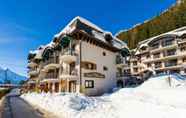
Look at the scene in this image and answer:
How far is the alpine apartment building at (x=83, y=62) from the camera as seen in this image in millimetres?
29656

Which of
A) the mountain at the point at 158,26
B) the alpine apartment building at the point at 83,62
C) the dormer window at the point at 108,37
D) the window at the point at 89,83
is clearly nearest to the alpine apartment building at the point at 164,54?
the mountain at the point at 158,26

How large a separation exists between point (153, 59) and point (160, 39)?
19.3 feet

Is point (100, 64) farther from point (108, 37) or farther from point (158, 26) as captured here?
point (158, 26)

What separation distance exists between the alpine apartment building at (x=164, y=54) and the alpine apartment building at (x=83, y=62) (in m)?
18.4

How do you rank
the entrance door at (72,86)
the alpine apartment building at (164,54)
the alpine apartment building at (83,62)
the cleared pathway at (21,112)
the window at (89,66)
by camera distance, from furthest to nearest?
the alpine apartment building at (164,54)
the window at (89,66)
the entrance door at (72,86)
the alpine apartment building at (83,62)
the cleared pathway at (21,112)

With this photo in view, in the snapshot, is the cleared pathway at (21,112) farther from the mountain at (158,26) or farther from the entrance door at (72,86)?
the mountain at (158,26)

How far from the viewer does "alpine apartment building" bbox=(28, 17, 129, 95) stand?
97.3 ft

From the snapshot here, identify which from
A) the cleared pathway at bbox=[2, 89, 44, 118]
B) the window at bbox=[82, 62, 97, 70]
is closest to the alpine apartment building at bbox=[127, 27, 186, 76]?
the window at bbox=[82, 62, 97, 70]

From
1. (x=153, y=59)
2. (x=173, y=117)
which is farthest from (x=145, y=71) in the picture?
(x=173, y=117)

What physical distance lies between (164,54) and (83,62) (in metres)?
30.5

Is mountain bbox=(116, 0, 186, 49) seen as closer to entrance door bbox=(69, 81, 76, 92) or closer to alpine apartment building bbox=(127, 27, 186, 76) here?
alpine apartment building bbox=(127, 27, 186, 76)

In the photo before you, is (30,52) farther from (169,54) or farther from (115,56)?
(169,54)

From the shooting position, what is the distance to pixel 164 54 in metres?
52.1

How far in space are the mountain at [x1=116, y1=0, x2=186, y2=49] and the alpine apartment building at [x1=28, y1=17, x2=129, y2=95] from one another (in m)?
34.5
